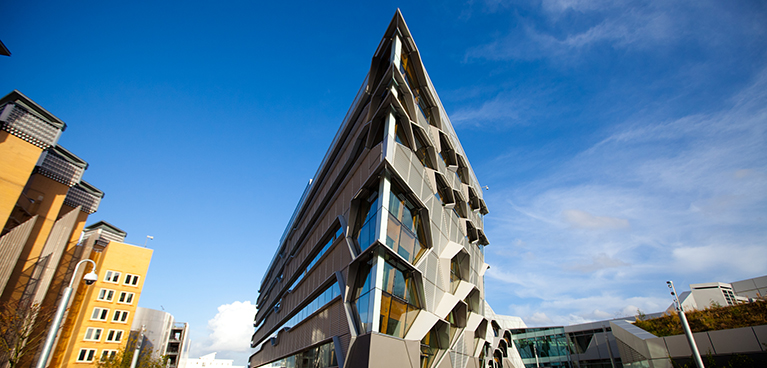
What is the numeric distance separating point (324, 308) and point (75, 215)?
40.6 m

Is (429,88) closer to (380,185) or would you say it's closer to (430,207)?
(430,207)

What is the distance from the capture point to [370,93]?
23.6 metres

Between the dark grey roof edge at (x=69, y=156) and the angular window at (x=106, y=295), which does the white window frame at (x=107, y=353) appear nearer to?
the angular window at (x=106, y=295)

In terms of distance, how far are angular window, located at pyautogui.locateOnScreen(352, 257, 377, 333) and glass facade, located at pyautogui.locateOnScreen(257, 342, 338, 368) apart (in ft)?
Answer: 10.3

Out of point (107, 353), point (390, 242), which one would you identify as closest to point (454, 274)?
point (390, 242)

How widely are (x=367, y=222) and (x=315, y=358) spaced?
10260mm

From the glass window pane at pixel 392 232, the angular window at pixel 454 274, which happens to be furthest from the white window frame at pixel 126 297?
the glass window pane at pixel 392 232

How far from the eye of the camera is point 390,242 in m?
18.1

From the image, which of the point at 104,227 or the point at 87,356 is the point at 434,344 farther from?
the point at 104,227

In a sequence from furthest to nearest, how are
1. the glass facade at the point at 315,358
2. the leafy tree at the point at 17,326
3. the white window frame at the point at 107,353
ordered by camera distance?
1. the white window frame at the point at 107,353
2. the leafy tree at the point at 17,326
3. the glass facade at the point at 315,358

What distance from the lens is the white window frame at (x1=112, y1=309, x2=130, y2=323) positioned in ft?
158

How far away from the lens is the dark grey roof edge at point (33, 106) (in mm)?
Result: 33812

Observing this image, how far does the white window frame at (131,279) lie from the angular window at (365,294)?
49542 mm

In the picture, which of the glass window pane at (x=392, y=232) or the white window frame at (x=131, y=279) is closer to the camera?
the glass window pane at (x=392, y=232)
